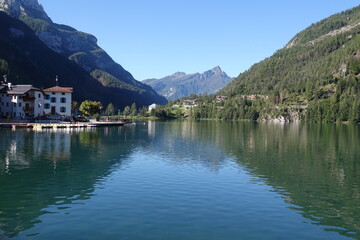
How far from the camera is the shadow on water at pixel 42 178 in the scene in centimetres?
2452

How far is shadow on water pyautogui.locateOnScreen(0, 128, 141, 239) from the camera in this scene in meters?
24.5

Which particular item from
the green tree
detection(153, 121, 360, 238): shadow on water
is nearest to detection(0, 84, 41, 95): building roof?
the green tree

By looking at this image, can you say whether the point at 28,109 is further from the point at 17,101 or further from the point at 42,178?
the point at 42,178

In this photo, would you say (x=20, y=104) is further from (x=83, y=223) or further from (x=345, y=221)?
(x=345, y=221)

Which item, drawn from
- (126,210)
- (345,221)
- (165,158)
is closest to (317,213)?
(345,221)

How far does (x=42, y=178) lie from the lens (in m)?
36.8

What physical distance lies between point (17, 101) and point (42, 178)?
4534 inches

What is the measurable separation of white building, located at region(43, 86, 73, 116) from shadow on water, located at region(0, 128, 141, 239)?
322ft

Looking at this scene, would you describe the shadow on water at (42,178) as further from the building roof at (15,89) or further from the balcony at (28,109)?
the balcony at (28,109)

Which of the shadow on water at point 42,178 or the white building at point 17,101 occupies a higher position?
the white building at point 17,101

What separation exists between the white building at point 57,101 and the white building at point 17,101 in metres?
11.5

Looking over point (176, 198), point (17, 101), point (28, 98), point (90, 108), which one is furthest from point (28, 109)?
point (176, 198)

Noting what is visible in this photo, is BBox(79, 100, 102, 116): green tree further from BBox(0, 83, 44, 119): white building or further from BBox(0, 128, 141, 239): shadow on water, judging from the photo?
BBox(0, 128, 141, 239): shadow on water

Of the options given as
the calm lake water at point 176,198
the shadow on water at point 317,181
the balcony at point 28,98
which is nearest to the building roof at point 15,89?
the balcony at point 28,98
